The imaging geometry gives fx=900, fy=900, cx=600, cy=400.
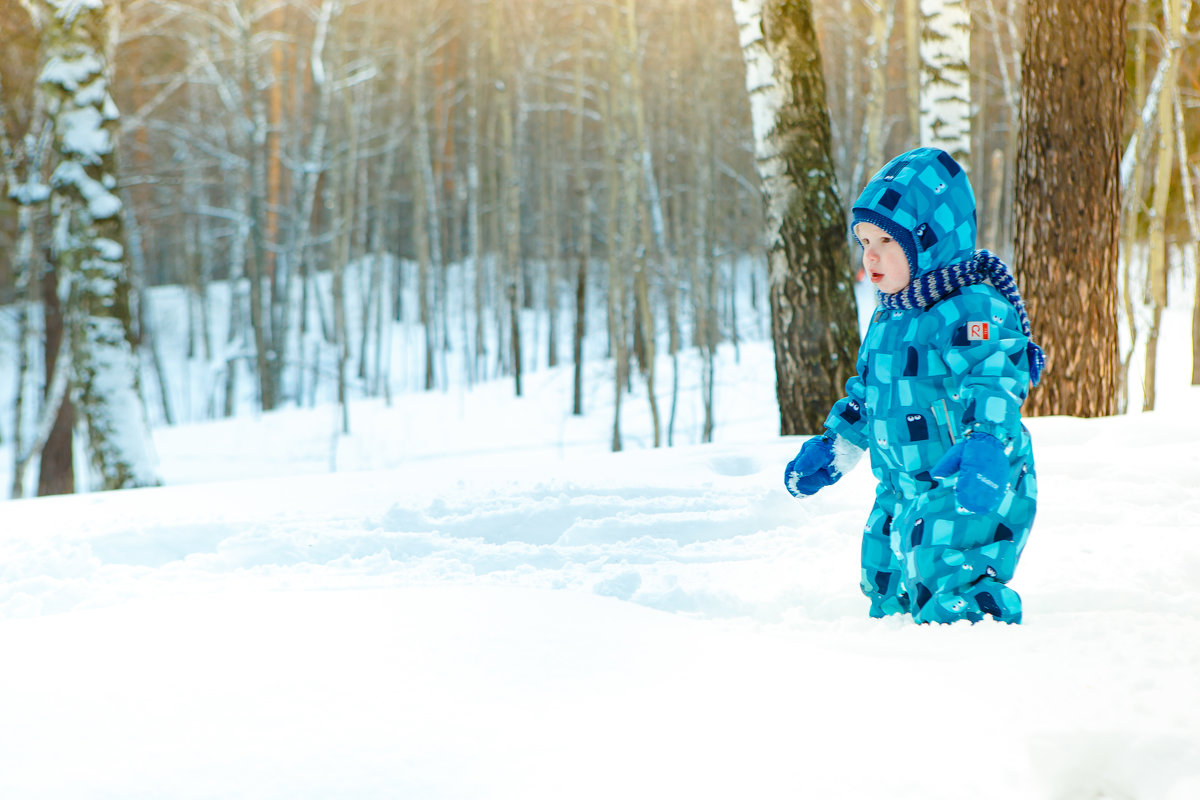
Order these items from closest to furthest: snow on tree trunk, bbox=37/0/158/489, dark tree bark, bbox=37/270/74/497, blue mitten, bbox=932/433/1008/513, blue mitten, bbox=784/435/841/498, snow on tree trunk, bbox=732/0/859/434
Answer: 1. blue mitten, bbox=932/433/1008/513
2. blue mitten, bbox=784/435/841/498
3. snow on tree trunk, bbox=732/0/859/434
4. snow on tree trunk, bbox=37/0/158/489
5. dark tree bark, bbox=37/270/74/497

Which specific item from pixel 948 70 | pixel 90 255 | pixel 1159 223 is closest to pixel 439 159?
pixel 90 255

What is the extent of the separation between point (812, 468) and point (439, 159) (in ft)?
70.0

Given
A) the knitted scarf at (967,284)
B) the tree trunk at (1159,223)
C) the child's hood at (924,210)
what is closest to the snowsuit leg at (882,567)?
the knitted scarf at (967,284)

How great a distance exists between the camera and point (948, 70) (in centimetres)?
655

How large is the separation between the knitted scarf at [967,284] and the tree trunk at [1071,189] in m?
2.82

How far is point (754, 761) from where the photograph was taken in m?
1.37

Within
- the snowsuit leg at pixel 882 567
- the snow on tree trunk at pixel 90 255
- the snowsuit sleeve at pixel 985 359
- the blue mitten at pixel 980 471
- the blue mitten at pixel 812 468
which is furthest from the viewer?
the snow on tree trunk at pixel 90 255

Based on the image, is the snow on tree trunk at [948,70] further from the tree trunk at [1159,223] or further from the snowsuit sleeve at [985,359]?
the snowsuit sleeve at [985,359]

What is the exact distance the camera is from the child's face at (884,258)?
81.8 inches

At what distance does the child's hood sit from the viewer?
2.04 meters

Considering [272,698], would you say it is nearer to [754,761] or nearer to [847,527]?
[754,761]

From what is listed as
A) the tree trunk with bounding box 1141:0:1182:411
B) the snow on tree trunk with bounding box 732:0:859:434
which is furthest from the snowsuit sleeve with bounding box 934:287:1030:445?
the tree trunk with bounding box 1141:0:1182:411

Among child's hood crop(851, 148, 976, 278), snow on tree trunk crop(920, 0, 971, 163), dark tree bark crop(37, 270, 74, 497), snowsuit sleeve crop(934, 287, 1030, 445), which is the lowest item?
dark tree bark crop(37, 270, 74, 497)

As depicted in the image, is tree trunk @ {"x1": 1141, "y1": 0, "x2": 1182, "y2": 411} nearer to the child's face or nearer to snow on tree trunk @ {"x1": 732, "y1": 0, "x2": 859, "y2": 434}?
snow on tree trunk @ {"x1": 732, "y1": 0, "x2": 859, "y2": 434}
